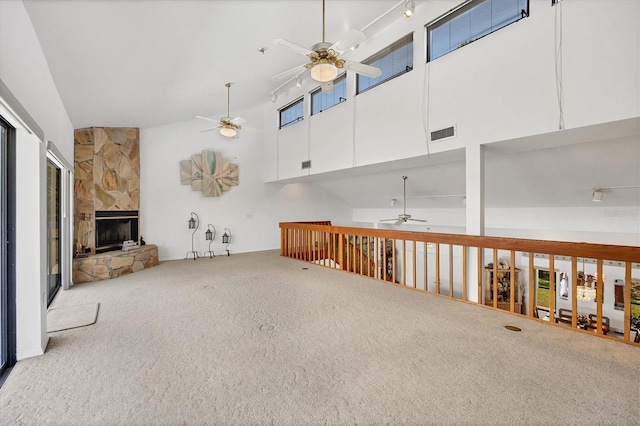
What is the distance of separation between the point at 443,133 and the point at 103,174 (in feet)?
23.3

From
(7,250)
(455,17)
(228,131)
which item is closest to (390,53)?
(455,17)

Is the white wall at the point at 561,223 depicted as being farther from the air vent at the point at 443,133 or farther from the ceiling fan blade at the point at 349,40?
the ceiling fan blade at the point at 349,40

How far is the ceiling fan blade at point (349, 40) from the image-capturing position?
294 centimetres

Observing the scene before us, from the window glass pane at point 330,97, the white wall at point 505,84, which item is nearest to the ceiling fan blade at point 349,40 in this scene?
the white wall at point 505,84

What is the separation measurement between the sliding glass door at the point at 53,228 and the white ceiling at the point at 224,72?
4.04 ft

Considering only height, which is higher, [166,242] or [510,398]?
[166,242]

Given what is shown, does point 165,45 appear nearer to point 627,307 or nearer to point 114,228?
point 114,228

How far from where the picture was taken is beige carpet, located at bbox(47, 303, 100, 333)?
317cm

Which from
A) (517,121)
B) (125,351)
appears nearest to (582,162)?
(517,121)

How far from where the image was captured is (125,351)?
2545mm

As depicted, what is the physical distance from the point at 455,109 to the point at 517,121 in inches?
35.1

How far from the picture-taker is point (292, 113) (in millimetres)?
8180

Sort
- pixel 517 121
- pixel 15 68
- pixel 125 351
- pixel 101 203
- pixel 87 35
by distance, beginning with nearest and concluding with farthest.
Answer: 1. pixel 15 68
2. pixel 125 351
3. pixel 87 35
4. pixel 517 121
5. pixel 101 203

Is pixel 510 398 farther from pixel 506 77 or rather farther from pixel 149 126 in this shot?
pixel 149 126
